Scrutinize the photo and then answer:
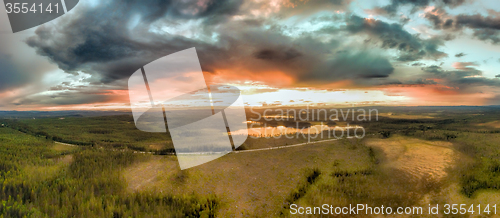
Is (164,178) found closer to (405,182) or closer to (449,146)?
(405,182)

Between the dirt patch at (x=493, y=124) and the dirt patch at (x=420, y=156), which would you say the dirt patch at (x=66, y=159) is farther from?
the dirt patch at (x=493, y=124)

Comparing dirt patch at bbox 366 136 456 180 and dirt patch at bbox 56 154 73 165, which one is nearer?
dirt patch at bbox 366 136 456 180

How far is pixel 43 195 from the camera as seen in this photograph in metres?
7.41

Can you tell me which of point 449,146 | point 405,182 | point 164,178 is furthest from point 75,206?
point 449,146

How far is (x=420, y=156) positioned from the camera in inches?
518

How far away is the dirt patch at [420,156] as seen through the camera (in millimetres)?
10836

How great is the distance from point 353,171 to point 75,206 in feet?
48.5

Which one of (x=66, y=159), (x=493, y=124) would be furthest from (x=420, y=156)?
(x=66, y=159)

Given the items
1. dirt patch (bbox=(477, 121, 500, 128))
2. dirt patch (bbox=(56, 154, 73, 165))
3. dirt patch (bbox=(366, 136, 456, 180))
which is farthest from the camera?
dirt patch (bbox=(477, 121, 500, 128))

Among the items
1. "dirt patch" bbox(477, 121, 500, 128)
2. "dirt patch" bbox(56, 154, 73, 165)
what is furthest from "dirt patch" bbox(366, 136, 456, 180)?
"dirt patch" bbox(56, 154, 73, 165)

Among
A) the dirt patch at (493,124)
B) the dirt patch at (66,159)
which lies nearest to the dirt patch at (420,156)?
Result: the dirt patch at (493,124)

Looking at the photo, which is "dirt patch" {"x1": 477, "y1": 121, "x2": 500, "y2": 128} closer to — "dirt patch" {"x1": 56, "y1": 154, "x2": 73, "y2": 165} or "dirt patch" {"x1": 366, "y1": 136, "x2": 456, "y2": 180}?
"dirt patch" {"x1": 366, "y1": 136, "x2": 456, "y2": 180}

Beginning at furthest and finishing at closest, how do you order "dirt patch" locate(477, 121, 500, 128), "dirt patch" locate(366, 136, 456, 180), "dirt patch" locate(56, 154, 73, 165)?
1. "dirt patch" locate(477, 121, 500, 128)
2. "dirt patch" locate(56, 154, 73, 165)
3. "dirt patch" locate(366, 136, 456, 180)

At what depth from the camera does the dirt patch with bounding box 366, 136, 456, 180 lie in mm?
10836
